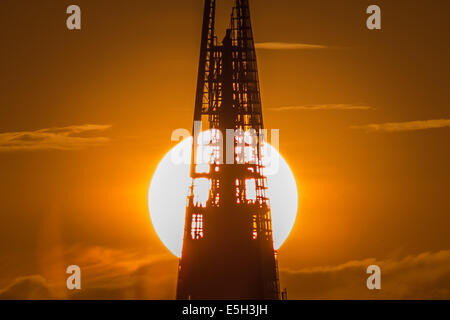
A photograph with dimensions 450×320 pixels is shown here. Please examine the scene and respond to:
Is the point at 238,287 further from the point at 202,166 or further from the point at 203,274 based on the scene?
the point at 202,166
